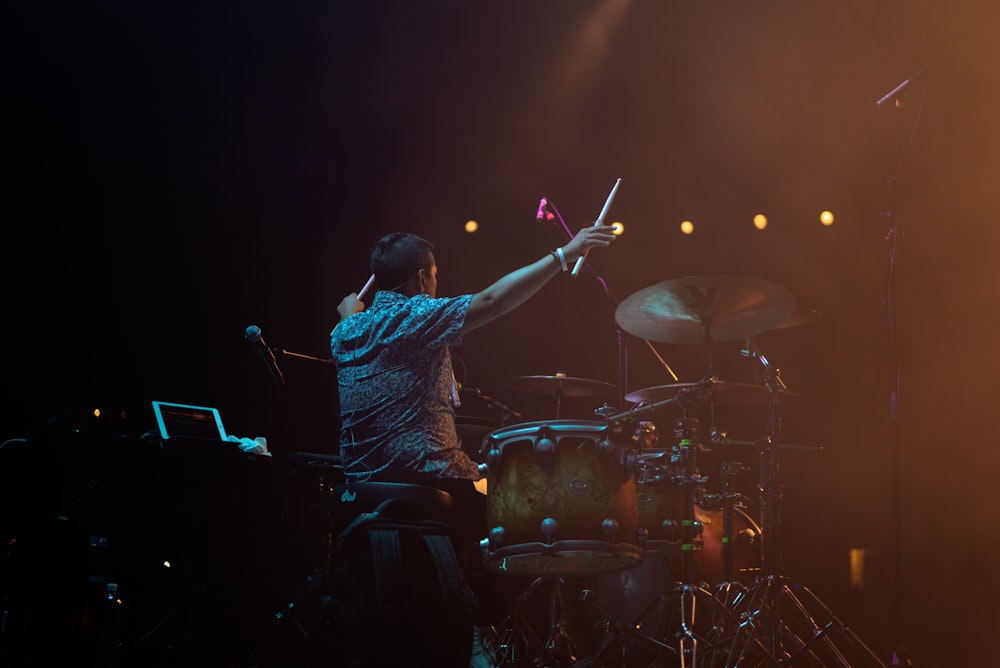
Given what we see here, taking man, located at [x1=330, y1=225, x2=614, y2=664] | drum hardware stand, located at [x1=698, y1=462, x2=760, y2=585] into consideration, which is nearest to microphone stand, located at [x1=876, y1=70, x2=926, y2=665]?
drum hardware stand, located at [x1=698, y1=462, x2=760, y2=585]

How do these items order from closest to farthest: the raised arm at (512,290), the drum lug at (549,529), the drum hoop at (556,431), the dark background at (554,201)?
the raised arm at (512,290) < the drum lug at (549,529) < the drum hoop at (556,431) < the dark background at (554,201)

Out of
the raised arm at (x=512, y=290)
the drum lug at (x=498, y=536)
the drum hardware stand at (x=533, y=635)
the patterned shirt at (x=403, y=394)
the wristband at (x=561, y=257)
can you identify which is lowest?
the drum hardware stand at (x=533, y=635)

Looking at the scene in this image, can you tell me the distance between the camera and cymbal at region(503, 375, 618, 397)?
4.97 metres

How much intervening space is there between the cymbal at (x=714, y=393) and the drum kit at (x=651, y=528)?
0.01 m

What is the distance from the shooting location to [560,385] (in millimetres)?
5105

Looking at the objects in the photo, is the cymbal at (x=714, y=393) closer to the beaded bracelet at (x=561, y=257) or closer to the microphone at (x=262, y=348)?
the beaded bracelet at (x=561, y=257)

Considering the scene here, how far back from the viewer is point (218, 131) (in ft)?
17.5

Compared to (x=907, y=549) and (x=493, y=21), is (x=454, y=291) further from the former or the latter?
(x=907, y=549)

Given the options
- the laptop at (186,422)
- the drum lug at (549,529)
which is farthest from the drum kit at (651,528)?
the laptop at (186,422)

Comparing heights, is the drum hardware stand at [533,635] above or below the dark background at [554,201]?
below

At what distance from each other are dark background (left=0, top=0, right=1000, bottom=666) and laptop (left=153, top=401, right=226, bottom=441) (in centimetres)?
40

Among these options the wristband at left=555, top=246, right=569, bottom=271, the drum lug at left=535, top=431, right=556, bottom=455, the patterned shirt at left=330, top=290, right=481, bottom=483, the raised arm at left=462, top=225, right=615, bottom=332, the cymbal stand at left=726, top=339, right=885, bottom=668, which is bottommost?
the cymbal stand at left=726, top=339, right=885, bottom=668

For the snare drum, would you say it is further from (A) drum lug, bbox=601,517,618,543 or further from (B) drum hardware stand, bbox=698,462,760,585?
(B) drum hardware stand, bbox=698,462,760,585

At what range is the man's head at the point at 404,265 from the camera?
295cm
